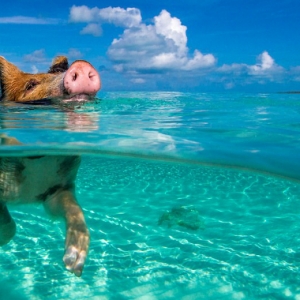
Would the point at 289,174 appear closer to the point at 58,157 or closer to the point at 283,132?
the point at 283,132

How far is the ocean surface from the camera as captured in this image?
6.34 metres

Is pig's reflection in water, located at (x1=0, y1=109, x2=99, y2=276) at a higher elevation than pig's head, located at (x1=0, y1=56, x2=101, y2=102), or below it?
below

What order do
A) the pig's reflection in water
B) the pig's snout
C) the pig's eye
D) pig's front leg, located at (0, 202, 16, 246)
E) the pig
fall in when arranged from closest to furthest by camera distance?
the pig
the pig's reflection in water
pig's front leg, located at (0, 202, 16, 246)
the pig's snout
the pig's eye

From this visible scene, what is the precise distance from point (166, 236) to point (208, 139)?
2.13m

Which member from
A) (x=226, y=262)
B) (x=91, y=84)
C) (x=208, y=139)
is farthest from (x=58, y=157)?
(x=226, y=262)

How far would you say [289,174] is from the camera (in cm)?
784

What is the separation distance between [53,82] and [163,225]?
11.9 ft

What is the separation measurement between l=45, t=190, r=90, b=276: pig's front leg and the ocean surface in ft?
1.15

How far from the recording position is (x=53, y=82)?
27.8 ft

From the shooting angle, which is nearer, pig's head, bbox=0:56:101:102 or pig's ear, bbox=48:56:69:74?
pig's head, bbox=0:56:101:102

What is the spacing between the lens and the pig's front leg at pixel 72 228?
167 inches

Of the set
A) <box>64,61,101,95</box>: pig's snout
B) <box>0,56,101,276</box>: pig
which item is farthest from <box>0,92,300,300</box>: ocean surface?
<box>64,61,101,95</box>: pig's snout

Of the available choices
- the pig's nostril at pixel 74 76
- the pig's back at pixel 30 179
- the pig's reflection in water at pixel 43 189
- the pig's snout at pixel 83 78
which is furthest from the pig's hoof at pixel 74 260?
the pig's nostril at pixel 74 76

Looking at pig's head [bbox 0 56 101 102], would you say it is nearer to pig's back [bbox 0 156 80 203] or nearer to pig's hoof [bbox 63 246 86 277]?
pig's back [bbox 0 156 80 203]
